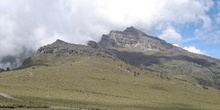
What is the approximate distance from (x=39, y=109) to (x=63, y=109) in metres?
6.77

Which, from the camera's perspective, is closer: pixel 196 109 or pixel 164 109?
pixel 164 109

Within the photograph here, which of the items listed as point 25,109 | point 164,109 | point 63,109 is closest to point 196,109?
point 164,109

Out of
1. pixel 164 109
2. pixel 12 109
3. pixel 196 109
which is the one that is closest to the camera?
pixel 12 109

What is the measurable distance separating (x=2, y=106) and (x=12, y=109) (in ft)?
10.9

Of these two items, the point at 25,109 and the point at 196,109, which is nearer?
the point at 25,109

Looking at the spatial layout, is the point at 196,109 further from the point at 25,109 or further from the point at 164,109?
the point at 25,109

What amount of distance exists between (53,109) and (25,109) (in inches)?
311

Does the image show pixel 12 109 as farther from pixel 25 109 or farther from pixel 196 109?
pixel 196 109

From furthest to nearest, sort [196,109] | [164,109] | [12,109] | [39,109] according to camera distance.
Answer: [196,109], [164,109], [39,109], [12,109]

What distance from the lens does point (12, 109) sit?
7575 centimetres

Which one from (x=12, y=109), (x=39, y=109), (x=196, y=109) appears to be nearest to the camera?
(x=12, y=109)

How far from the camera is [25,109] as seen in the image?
78812mm

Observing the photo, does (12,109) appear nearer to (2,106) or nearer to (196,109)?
(2,106)

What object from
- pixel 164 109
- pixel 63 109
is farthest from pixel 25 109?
pixel 164 109
